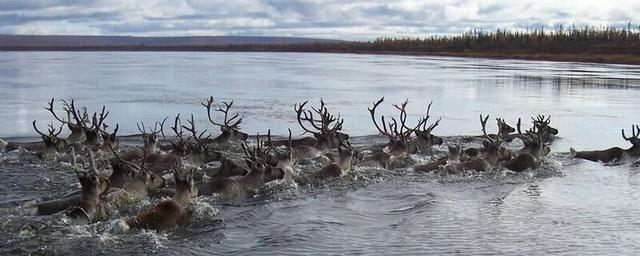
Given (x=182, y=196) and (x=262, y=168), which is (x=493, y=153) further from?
(x=182, y=196)

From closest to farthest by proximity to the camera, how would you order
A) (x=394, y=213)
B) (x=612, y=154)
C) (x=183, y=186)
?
(x=183, y=186), (x=394, y=213), (x=612, y=154)

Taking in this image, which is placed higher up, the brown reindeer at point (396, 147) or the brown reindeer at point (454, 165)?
the brown reindeer at point (396, 147)

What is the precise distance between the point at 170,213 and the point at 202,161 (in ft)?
11.9

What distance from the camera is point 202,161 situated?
37.8ft

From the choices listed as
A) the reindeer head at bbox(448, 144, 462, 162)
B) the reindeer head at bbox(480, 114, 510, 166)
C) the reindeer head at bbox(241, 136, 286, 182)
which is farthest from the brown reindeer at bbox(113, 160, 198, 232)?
the reindeer head at bbox(480, 114, 510, 166)

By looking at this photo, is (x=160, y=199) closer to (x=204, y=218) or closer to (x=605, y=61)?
(x=204, y=218)

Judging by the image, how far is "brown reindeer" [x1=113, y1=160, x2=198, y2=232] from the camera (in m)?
7.55

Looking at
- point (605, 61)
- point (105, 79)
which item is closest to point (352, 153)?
point (105, 79)

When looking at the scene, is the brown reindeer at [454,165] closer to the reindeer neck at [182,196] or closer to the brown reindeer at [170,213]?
the brown reindeer at [170,213]

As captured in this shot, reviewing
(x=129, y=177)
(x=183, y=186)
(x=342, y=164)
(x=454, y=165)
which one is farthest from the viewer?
(x=454, y=165)

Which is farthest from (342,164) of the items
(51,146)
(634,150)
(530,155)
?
(634,150)

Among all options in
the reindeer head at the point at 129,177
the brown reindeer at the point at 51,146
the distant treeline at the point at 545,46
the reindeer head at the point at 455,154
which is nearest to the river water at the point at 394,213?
the reindeer head at the point at 129,177

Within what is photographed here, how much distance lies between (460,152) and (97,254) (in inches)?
247

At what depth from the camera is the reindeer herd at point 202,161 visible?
8.07 metres
